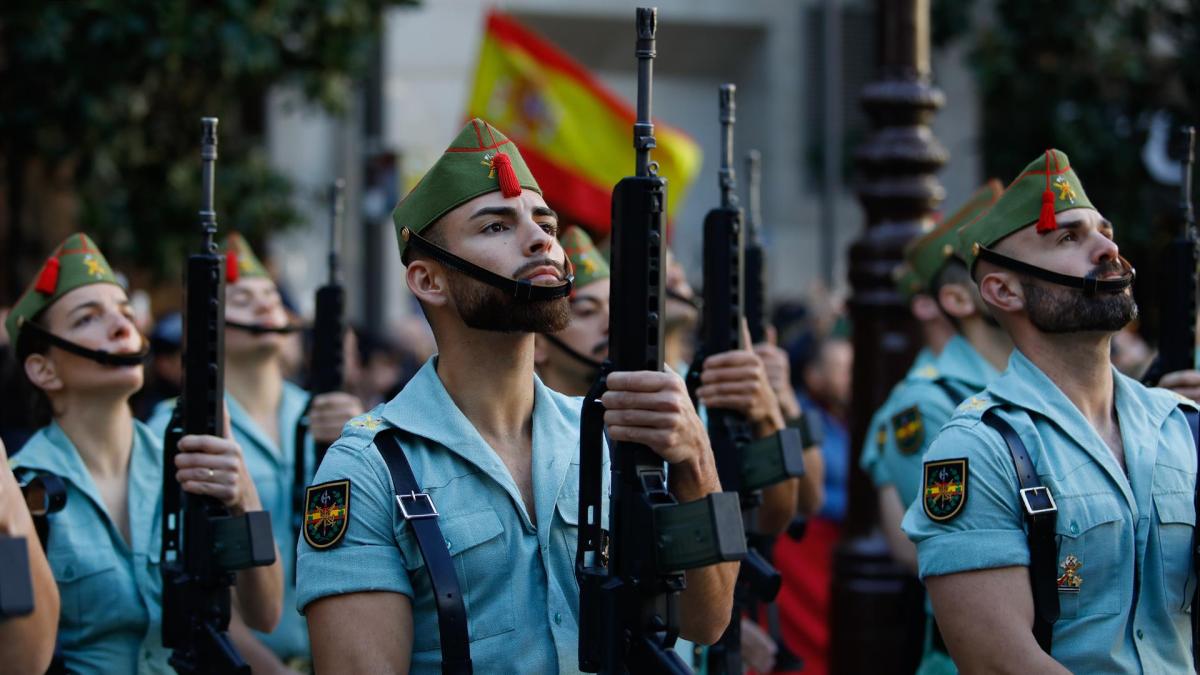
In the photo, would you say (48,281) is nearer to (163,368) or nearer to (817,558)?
(163,368)

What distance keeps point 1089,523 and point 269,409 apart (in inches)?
148

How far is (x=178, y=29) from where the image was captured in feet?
31.0

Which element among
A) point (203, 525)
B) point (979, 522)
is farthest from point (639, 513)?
point (203, 525)

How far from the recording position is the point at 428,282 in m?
3.91

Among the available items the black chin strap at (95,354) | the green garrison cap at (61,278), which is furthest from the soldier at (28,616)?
the green garrison cap at (61,278)

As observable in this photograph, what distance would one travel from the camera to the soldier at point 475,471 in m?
3.52

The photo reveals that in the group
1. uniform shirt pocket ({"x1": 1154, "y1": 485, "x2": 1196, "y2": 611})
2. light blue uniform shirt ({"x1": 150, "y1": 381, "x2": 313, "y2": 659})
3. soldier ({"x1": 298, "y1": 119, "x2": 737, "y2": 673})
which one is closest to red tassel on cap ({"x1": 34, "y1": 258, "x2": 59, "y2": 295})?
light blue uniform shirt ({"x1": 150, "y1": 381, "x2": 313, "y2": 659})

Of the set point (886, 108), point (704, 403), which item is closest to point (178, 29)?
point (886, 108)

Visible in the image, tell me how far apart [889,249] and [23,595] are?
16.4ft

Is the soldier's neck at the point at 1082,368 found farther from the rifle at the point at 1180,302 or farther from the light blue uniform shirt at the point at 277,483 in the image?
the light blue uniform shirt at the point at 277,483

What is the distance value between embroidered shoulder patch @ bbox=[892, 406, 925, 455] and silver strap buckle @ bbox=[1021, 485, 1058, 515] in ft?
6.30

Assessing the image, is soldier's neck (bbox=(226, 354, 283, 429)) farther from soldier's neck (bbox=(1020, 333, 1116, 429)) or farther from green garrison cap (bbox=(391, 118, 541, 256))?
soldier's neck (bbox=(1020, 333, 1116, 429))

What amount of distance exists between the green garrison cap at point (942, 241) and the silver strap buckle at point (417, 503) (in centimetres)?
301

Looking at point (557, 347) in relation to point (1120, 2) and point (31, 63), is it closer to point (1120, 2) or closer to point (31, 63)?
point (31, 63)
